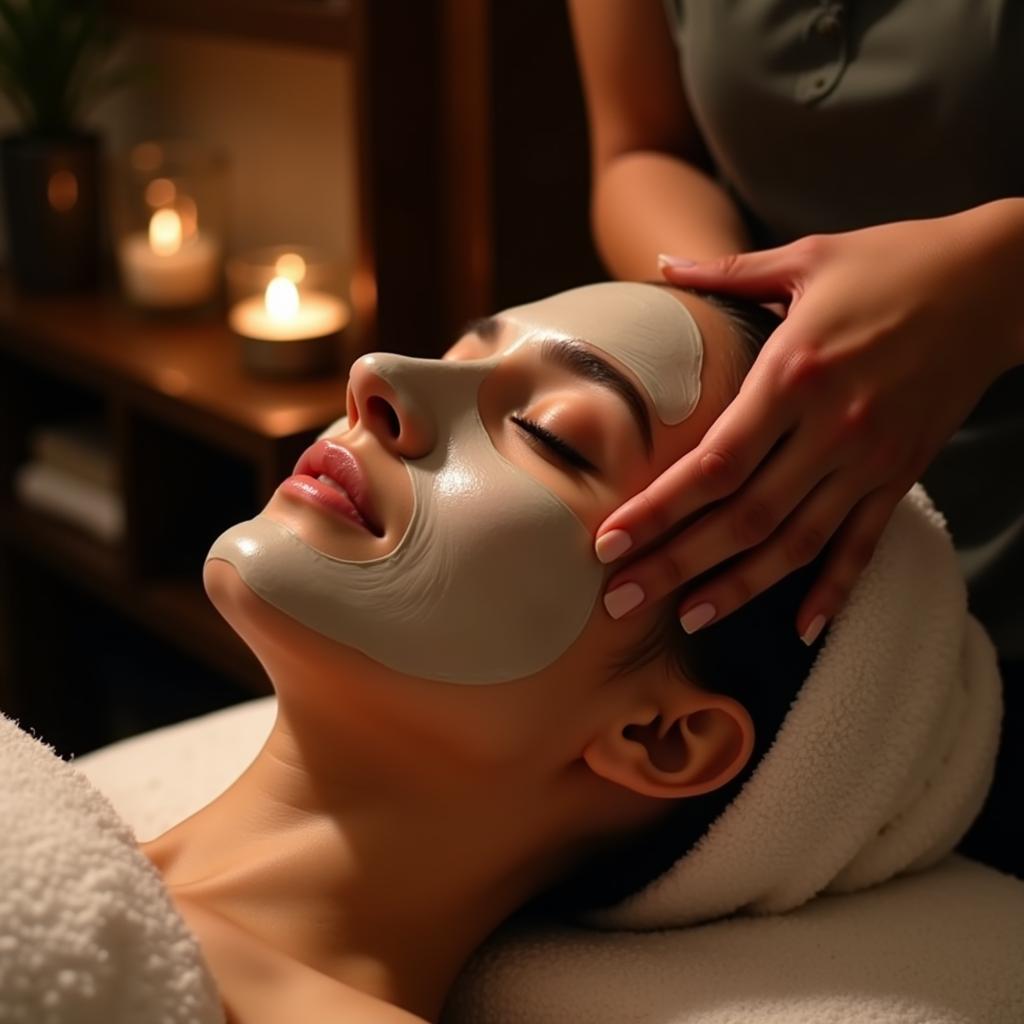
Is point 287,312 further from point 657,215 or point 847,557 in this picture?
point 847,557

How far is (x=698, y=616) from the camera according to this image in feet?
2.97

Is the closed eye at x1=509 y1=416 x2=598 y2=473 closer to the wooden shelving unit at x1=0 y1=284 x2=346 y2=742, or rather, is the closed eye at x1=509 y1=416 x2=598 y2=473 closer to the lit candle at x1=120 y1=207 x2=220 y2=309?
the wooden shelving unit at x1=0 y1=284 x2=346 y2=742

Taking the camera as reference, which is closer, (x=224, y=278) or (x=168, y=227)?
(x=168, y=227)

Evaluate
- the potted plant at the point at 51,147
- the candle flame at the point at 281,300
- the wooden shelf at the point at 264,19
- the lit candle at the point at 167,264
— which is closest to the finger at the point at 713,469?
the wooden shelf at the point at 264,19

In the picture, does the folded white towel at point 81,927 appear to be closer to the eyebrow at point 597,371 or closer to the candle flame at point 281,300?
the eyebrow at point 597,371

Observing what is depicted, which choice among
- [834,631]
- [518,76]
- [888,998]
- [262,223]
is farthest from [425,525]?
[262,223]

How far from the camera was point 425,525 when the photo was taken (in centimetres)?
90

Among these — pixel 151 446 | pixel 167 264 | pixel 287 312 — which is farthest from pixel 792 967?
pixel 167 264

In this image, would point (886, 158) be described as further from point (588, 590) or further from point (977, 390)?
point (588, 590)

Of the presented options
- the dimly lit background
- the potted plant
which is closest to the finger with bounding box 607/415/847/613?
the dimly lit background

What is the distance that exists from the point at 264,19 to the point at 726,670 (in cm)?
134

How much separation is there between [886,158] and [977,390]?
27cm

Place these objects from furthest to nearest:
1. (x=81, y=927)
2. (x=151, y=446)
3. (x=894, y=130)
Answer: (x=151, y=446)
(x=894, y=130)
(x=81, y=927)

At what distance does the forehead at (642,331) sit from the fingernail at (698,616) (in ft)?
0.43
